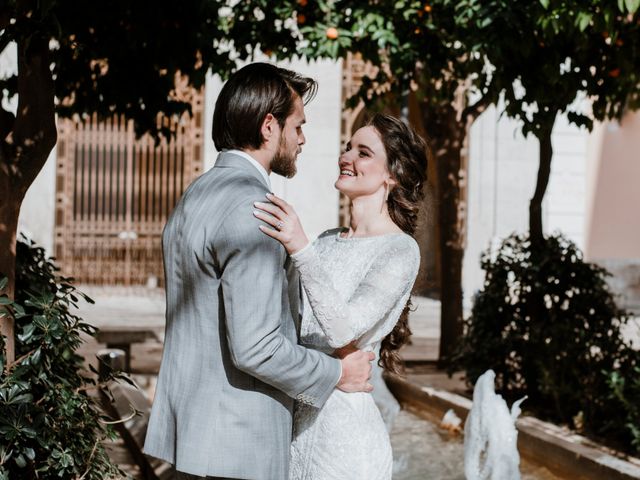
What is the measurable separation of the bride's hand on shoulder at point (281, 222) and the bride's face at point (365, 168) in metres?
0.58

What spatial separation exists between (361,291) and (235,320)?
563mm

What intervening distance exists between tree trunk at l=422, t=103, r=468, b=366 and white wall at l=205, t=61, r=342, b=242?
737 centimetres

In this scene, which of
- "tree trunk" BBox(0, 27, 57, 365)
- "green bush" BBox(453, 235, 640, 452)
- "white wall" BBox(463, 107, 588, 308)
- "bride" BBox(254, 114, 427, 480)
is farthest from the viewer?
"white wall" BBox(463, 107, 588, 308)

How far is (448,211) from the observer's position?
10.2m

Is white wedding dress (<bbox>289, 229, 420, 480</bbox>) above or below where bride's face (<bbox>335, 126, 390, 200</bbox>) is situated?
below

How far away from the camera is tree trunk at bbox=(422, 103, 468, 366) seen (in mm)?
9984

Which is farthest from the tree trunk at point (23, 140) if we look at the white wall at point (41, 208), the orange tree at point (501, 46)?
the white wall at point (41, 208)

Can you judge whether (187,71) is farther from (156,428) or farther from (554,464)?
(156,428)

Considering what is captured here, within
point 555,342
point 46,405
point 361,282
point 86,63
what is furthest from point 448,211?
point 361,282

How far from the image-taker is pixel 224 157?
263 cm

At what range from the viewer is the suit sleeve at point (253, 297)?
94.9 inches

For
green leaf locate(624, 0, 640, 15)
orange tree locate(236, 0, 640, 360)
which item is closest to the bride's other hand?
green leaf locate(624, 0, 640, 15)

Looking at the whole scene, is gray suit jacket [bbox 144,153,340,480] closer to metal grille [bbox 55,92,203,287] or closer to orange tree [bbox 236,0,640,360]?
orange tree [bbox 236,0,640,360]

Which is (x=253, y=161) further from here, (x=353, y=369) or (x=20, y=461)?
(x=20, y=461)
